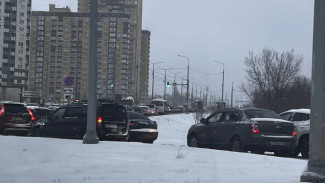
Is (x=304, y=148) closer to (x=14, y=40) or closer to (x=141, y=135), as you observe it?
(x=141, y=135)

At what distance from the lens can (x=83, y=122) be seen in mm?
16266

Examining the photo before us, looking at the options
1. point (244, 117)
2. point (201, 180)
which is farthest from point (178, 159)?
point (244, 117)

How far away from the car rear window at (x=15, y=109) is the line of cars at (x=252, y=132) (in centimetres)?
826

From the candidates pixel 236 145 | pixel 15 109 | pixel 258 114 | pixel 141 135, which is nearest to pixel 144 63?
pixel 15 109

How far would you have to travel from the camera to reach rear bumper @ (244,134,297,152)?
13.8 meters

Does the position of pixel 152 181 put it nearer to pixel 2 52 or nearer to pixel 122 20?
pixel 122 20

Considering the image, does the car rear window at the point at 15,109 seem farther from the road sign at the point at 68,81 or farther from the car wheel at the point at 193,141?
the car wheel at the point at 193,141

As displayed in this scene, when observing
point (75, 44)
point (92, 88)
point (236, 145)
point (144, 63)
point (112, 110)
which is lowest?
point (236, 145)

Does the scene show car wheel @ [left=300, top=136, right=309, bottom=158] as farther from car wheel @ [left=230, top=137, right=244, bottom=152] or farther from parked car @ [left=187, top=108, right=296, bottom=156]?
car wheel @ [left=230, top=137, right=244, bottom=152]

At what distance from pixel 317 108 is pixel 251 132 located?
615cm

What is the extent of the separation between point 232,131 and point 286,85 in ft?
96.3

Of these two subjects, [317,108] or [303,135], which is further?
[303,135]

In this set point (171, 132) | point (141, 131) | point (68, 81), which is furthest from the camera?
point (171, 132)

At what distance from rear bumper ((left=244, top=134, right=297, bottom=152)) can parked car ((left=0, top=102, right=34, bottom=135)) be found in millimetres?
10541
